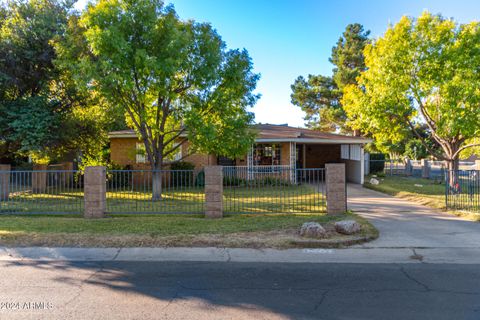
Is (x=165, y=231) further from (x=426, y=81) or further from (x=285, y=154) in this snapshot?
(x=285, y=154)

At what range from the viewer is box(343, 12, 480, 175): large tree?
13.2 m

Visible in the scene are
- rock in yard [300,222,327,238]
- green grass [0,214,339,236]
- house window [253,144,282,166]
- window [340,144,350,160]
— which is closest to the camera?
rock in yard [300,222,327,238]

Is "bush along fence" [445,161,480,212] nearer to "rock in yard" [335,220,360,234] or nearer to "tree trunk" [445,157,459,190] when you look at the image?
"tree trunk" [445,157,459,190]

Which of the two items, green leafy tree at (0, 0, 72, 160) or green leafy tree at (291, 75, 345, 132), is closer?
green leafy tree at (0, 0, 72, 160)

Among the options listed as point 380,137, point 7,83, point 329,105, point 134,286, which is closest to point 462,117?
point 380,137

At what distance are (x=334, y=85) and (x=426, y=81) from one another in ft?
60.2

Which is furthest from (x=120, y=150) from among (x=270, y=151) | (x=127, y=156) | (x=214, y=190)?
(x=214, y=190)

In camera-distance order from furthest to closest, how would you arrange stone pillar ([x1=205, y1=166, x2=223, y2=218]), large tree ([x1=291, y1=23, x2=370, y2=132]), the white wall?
large tree ([x1=291, y1=23, x2=370, y2=132]), the white wall, stone pillar ([x1=205, y1=166, x2=223, y2=218])

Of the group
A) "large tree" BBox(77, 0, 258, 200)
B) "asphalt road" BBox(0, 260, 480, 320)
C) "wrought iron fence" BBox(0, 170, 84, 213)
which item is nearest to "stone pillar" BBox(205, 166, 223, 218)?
"large tree" BBox(77, 0, 258, 200)

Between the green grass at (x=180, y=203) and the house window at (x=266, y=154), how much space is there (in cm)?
746

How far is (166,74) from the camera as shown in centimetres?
1138

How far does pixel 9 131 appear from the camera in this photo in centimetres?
1474

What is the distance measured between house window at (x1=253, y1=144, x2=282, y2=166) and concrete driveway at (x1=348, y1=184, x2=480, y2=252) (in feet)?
28.6

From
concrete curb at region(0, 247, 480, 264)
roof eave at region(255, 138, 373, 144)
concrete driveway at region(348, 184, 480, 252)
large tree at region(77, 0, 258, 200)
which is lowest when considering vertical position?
concrete curb at region(0, 247, 480, 264)
